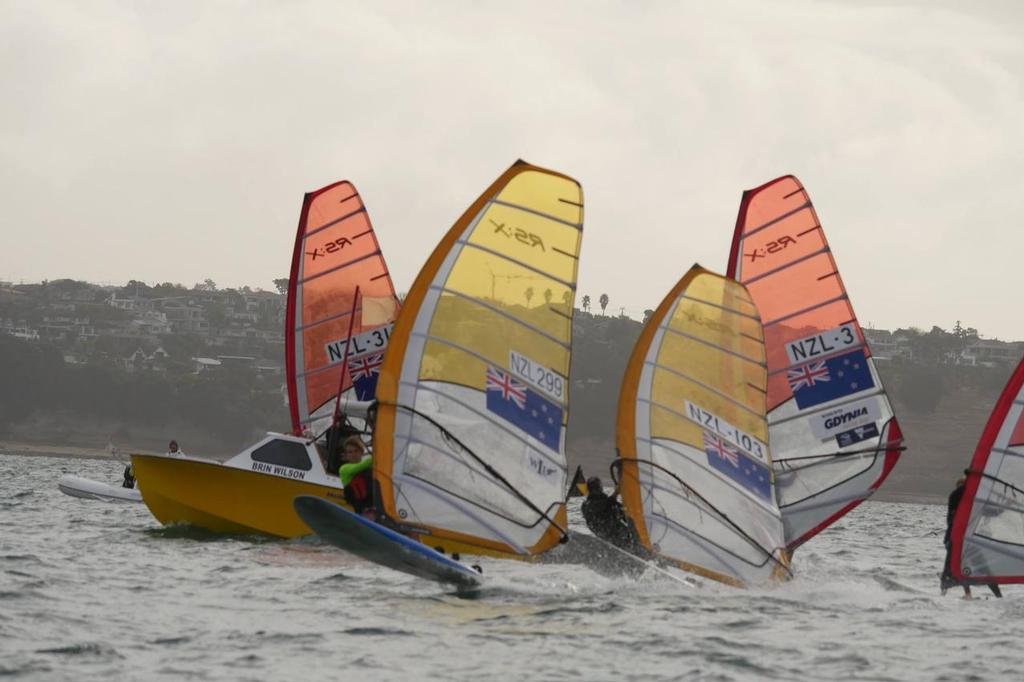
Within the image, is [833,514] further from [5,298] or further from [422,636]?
[5,298]

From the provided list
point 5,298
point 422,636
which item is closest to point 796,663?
point 422,636

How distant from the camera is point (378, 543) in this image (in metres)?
13.5

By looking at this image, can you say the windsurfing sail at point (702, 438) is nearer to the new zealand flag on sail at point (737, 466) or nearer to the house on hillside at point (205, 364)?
the new zealand flag on sail at point (737, 466)

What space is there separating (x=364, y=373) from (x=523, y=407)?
324 inches

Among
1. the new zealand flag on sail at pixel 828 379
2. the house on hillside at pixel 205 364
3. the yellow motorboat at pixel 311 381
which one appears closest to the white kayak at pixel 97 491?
the yellow motorboat at pixel 311 381

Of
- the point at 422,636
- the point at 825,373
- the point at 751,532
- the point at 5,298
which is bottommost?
the point at 422,636

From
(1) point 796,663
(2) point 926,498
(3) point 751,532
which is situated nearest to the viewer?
(1) point 796,663

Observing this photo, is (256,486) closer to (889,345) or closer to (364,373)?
(364,373)

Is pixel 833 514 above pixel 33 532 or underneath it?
above

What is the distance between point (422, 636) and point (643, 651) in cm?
165

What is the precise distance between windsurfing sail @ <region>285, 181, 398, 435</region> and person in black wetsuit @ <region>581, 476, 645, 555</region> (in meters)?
6.17

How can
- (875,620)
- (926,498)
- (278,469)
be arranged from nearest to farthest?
(875,620), (278,469), (926,498)

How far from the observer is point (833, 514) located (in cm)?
1959

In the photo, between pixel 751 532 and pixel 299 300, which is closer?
pixel 751 532
